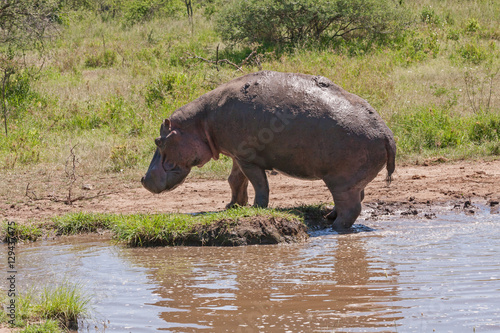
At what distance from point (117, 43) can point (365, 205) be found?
43.2 ft

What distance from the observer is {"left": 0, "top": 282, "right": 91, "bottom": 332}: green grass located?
→ 4.64 metres

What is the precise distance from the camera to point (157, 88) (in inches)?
568

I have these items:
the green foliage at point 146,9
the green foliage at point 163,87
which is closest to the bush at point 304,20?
the green foliage at point 163,87

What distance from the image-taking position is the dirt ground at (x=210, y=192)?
9375 millimetres

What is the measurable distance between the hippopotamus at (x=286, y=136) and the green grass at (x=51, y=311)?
3392 millimetres

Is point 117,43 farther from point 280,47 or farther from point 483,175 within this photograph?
point 483,175

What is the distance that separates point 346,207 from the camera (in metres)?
7.79

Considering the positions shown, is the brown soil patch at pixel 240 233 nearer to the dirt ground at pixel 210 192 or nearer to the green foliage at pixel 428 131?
the dirt ground at pixel 210 192

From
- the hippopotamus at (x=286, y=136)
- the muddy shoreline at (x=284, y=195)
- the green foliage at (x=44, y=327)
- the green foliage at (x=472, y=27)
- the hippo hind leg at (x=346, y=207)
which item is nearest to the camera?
the green foliage at (x=44, y=327)

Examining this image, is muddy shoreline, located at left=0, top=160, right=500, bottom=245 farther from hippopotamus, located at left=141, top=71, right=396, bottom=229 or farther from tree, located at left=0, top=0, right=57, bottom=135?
tree, located at left=0, top=0, right=57, bottom=135

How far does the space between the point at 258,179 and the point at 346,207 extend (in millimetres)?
1147

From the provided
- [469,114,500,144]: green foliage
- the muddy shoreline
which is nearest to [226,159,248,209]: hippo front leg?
the muddy shoreline

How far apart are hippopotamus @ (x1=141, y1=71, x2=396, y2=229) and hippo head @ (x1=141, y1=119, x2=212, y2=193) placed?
13 millimetres

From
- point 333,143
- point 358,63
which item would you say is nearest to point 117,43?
point 358,63
